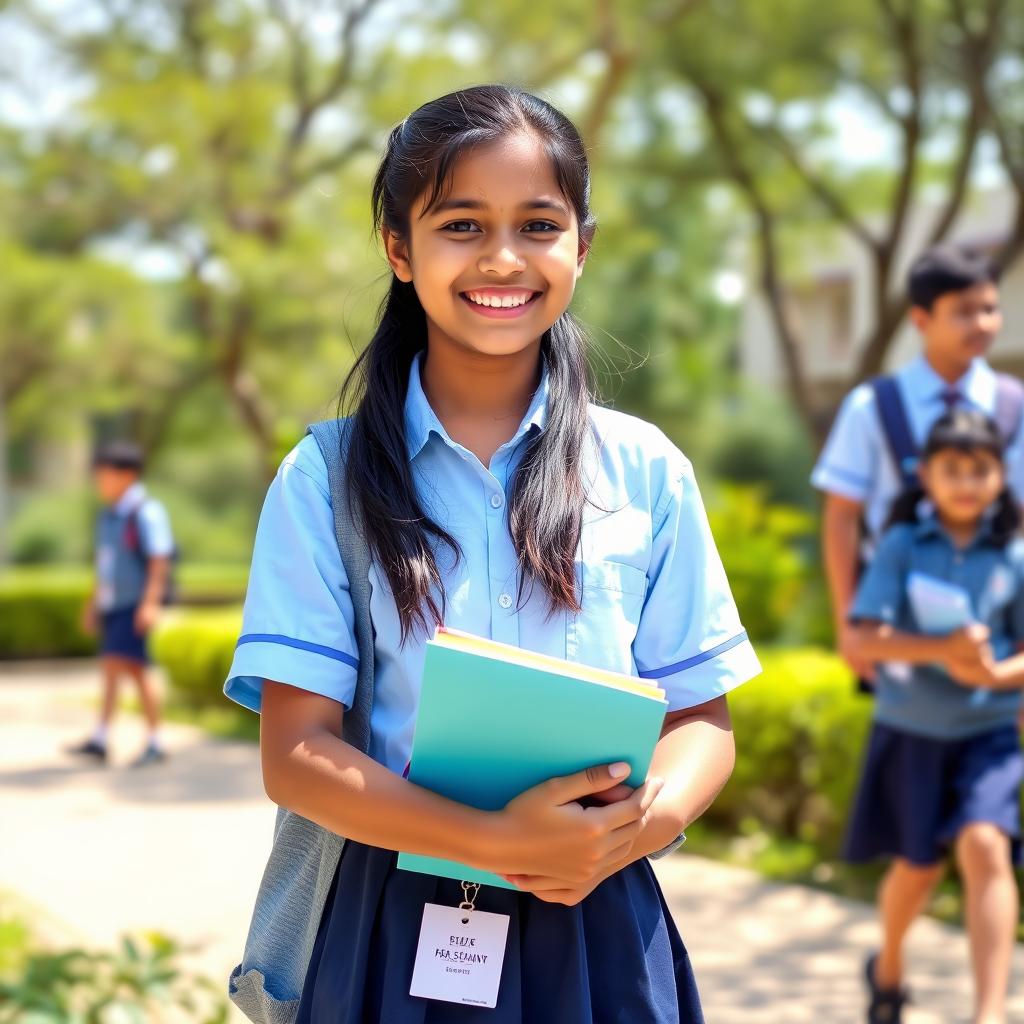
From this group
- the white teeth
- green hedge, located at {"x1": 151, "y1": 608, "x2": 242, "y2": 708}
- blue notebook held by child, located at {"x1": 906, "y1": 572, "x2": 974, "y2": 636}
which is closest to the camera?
the white teeth

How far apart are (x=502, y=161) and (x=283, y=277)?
10.2 metres

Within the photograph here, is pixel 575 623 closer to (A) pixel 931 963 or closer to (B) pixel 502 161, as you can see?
(B) pixel 502 161

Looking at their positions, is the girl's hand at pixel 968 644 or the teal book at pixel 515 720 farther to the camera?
the girl's hand at pixel 968 644

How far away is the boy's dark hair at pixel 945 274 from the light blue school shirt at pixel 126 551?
5.33 meters

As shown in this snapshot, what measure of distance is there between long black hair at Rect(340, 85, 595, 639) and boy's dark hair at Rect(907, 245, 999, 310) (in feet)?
6.78

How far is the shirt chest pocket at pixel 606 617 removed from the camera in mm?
1612

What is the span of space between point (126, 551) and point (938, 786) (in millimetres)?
5668

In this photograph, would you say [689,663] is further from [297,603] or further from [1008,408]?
[1008,408]

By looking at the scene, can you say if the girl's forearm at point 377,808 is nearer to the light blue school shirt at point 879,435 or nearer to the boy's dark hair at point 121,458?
the light blue school shirt at point 879,435

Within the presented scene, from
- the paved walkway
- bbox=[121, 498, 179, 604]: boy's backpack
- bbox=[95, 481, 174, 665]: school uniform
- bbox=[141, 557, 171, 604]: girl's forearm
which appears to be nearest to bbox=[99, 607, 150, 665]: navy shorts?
Result: bbox=[95, 481, 174, 665]: school uniform

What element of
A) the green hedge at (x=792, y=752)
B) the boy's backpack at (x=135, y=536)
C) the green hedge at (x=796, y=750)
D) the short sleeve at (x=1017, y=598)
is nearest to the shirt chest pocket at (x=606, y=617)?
the short sleeve at (x=1017, y=598)

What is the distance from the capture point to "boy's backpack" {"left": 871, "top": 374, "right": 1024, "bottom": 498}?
3.62 meters

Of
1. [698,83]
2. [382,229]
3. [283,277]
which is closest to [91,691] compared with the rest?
[283,277]

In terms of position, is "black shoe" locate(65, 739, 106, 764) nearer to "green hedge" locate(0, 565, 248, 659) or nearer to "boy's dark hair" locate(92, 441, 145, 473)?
"boy's dark hair" locate(92, 441, 145, 473)
